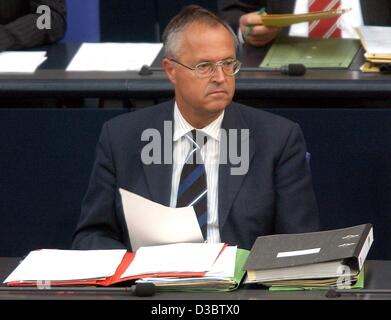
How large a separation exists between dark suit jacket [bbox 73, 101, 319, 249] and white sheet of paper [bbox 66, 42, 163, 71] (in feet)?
2.43

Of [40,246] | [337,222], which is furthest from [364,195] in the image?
[40,246]

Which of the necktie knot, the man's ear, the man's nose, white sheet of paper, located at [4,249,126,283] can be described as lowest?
white sheet of paper, located at [4,249,126,283]

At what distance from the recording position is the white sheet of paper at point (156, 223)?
2.82 meters

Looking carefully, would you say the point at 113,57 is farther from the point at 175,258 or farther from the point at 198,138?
the point at 175,258

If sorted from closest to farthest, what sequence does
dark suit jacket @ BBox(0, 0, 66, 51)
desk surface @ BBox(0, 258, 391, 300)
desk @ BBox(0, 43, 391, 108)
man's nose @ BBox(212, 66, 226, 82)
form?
desk surface @ BBox(0, 258, 391, 300), man's nose @ BBox(212, 66, 226, 82), desk @ BBox(0, 43, 391, 108), dark suit jacket @ BBox(0, 0, 66, 51)

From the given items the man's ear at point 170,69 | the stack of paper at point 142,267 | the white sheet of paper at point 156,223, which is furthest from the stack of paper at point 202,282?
the man's ear at point 170,69

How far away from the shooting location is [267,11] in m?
4.44

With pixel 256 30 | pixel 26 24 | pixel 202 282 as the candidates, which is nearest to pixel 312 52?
pixel 256 30

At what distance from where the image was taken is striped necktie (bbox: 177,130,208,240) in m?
3.23

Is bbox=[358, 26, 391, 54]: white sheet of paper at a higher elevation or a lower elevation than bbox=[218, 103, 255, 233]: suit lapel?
higher

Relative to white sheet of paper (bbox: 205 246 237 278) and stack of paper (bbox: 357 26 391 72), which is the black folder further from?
stack of paper (bbox: 357 26 391 72)

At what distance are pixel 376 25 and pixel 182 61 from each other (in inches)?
54.4

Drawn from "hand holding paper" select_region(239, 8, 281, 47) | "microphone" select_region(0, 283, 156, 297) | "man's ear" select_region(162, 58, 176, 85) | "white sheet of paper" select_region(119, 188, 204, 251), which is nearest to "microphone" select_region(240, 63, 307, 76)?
"hand holding paper" select_region(239, 8, 281, 47)

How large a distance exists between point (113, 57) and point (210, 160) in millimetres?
969
